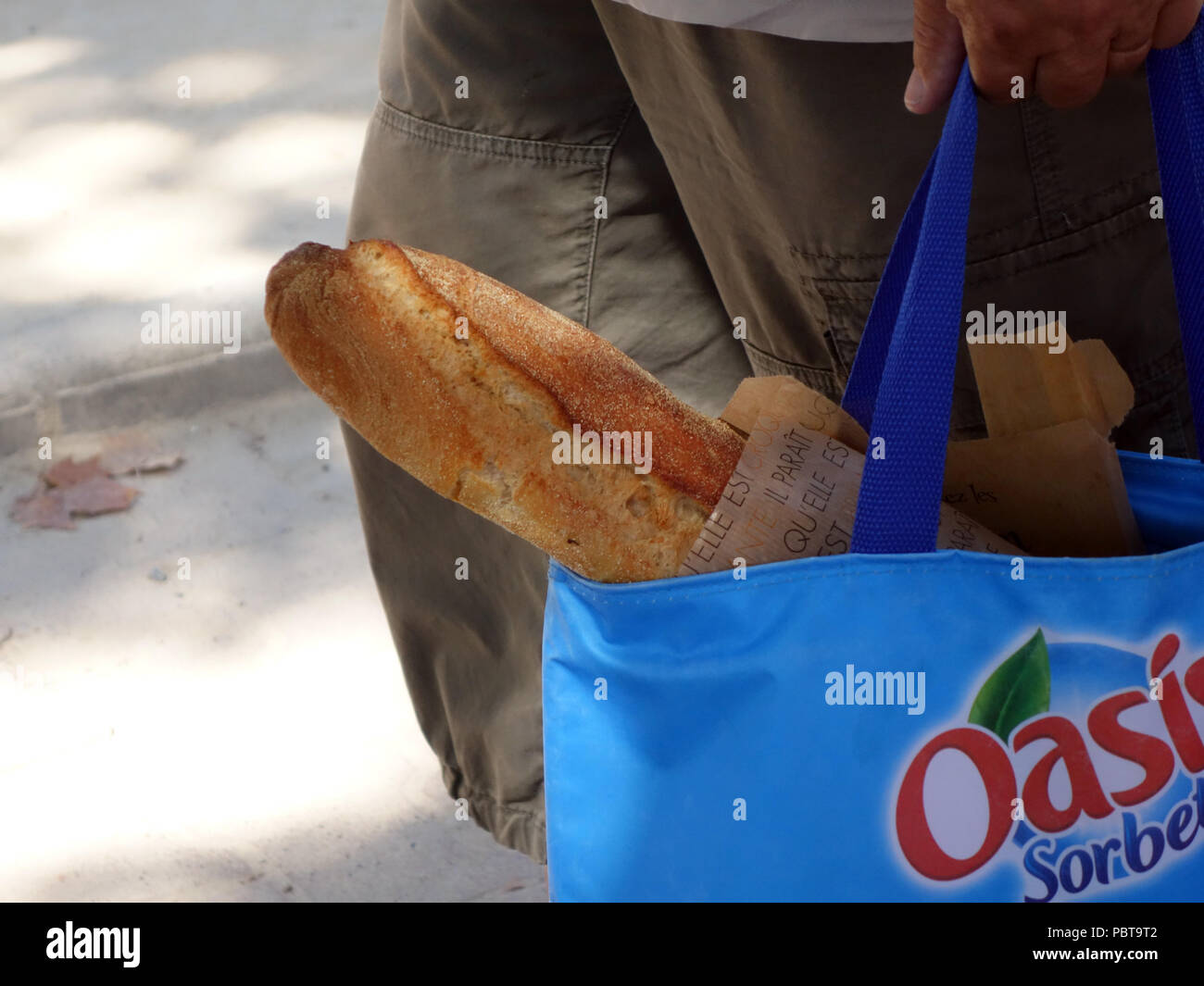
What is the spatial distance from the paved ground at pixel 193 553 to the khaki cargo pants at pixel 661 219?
257mm

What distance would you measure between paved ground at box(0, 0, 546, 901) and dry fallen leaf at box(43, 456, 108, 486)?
0.05 metres

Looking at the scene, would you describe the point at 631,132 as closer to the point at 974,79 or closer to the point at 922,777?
the point at 974,79

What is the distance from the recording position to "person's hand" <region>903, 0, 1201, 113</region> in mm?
784

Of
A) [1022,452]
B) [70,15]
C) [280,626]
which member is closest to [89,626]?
[280,626]

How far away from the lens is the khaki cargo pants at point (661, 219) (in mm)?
977

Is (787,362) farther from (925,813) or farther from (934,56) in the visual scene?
(925,813)

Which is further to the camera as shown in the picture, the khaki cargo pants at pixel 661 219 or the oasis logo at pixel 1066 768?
the khaki cargo pants at pixel 661 219

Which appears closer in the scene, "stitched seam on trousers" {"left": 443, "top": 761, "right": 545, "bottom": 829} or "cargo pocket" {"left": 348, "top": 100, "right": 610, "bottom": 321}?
"cargo pocket" {"left": 348, "top": 100, "right": 610, "bottom": 321}

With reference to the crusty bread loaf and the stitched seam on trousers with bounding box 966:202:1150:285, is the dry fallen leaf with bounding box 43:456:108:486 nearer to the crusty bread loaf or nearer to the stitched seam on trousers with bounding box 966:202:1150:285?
the crusty bread loaf
